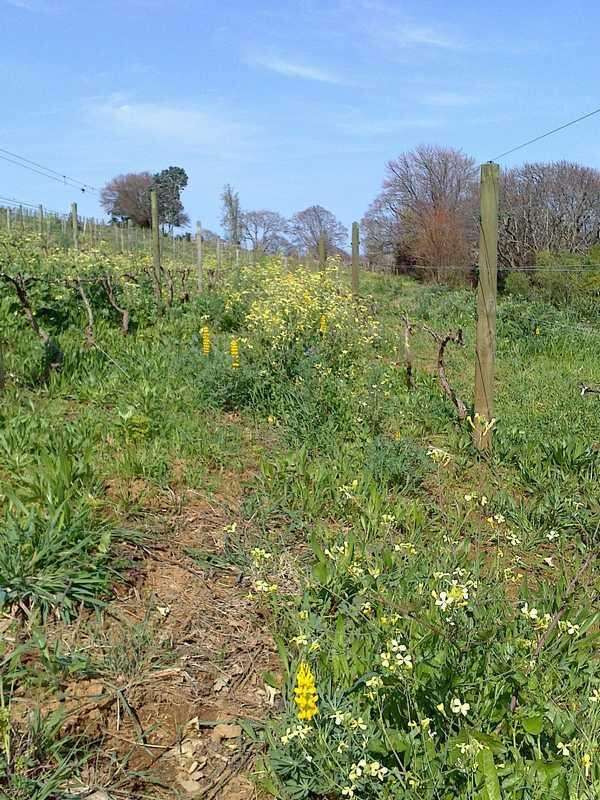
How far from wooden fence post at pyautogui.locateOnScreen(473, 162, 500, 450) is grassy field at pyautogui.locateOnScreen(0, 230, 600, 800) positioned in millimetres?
269

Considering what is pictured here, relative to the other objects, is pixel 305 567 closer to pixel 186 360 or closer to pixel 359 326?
pixel 186 360

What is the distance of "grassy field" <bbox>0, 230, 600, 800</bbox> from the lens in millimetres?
1693

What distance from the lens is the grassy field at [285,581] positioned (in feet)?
5.56

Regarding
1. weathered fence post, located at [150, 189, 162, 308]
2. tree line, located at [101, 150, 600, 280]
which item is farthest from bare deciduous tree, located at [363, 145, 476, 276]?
weathered fence post, located at [150, 189, 162, 308]

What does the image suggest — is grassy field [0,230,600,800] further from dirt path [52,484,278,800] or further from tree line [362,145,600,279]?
tree line [362,145,600,279]

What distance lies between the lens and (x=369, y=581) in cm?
240

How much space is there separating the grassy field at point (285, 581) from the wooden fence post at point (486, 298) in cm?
27

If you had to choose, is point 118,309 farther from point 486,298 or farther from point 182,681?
point 182,681

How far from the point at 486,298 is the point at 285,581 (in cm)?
233

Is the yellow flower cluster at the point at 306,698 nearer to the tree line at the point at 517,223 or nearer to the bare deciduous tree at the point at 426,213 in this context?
→ the tree line at the point at 517,223

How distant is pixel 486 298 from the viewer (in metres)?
4.00

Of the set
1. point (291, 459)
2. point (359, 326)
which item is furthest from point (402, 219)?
point (291, 459)

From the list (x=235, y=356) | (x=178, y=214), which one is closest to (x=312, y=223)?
(x=178, y=214)

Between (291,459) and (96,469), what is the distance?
1108 millimetres
